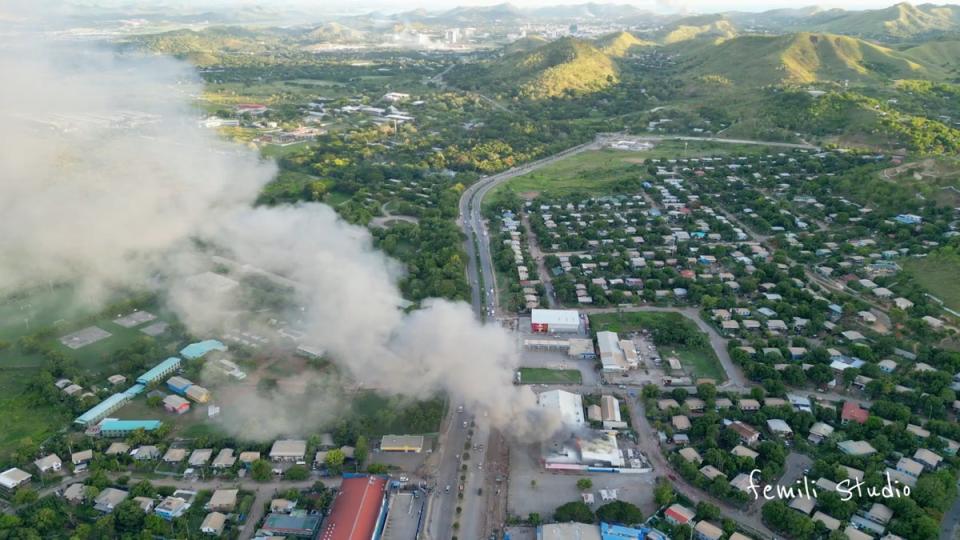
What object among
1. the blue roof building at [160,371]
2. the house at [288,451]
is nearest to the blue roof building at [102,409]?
the blue roof building at [160,371]

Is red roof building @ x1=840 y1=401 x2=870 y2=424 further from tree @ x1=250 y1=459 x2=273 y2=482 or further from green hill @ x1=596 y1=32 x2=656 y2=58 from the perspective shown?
green hill @ x1=596 y1=32 x2=656 y2=58

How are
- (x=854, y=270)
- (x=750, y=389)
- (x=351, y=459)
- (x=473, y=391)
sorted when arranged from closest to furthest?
1. (x=351, y=459)
2. (x=473, y=391)
3. (x=750, y=389)
4. (x=854, y=270)

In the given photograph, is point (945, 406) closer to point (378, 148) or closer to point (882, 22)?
point (378, 148)

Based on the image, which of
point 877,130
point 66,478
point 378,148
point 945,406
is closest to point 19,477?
point 66,478

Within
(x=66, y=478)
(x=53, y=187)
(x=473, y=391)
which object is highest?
(x=53, y=187)

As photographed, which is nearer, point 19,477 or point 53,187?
point 19,477

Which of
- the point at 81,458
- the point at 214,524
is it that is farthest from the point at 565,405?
the point at 81,458

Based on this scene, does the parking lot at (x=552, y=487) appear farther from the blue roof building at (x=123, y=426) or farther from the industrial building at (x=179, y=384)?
the industrial building at (x=179, y=384)

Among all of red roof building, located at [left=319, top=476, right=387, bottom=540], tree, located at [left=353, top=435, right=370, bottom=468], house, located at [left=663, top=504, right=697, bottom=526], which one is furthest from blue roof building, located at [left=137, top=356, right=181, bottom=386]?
house, located at [left=663, top=504, right=697, bottom=526]
